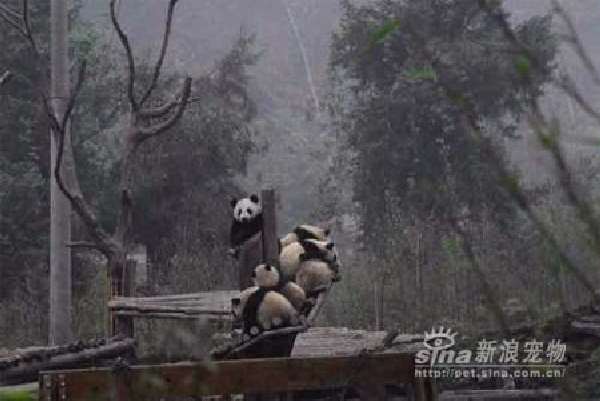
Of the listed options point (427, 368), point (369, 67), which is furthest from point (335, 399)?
point (369, 67)

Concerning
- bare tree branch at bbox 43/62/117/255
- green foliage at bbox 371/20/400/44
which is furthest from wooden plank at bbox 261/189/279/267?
green foliage at bbox 371/20/400/44

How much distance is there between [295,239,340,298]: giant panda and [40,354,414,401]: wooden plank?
3.49ft

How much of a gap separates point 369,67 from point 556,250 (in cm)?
1073

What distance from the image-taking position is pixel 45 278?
1041 centimetres

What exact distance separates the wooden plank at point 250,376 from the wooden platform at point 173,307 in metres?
2.24

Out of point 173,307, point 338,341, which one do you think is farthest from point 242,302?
point 173,307

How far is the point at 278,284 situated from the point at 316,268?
0.34 meters

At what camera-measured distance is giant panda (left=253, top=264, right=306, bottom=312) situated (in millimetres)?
3521

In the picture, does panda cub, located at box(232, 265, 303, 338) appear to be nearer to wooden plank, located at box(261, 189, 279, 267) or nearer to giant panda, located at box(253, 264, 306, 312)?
giant panda, located at box(253, 264, 306, 312)

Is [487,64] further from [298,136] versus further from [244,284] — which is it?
[298,136]

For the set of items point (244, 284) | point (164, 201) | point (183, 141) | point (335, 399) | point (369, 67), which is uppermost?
point (369, 67)

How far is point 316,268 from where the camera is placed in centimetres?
389

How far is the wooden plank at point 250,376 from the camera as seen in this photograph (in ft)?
8.28

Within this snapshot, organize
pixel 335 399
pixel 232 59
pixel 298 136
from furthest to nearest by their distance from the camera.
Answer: pixel 298 136 → pixel 232 59 → pixel 335 399
